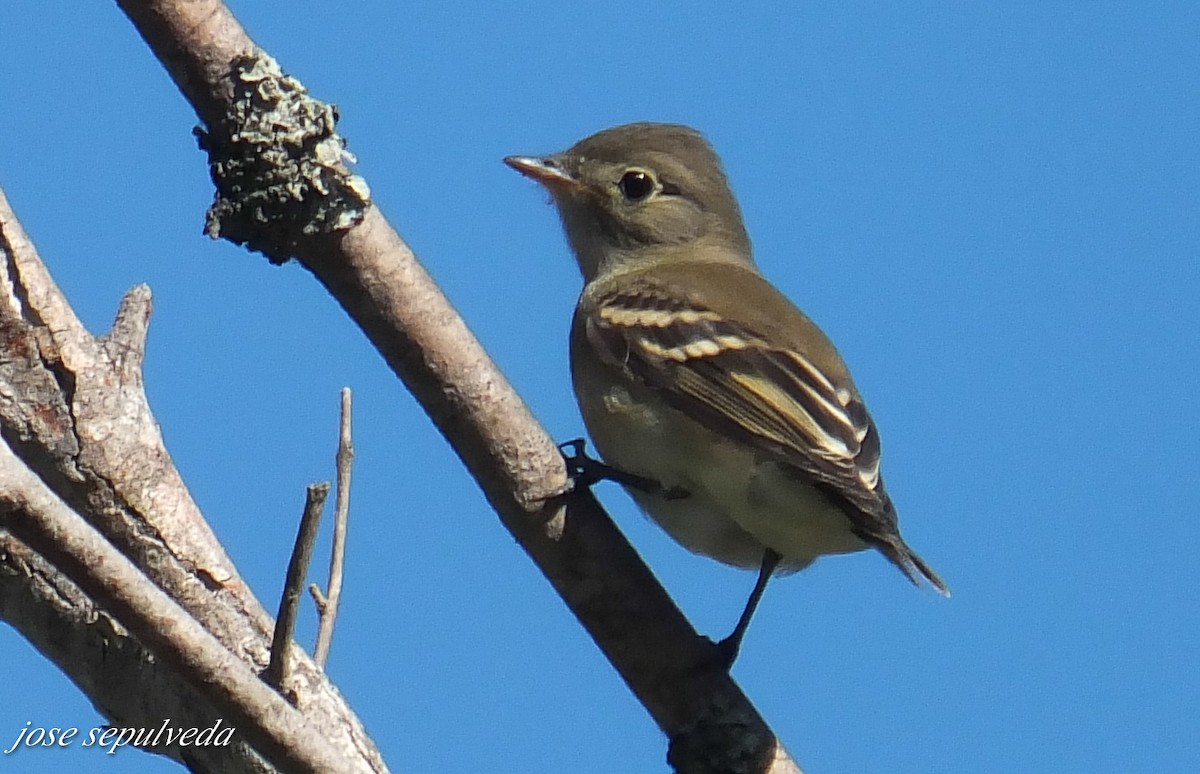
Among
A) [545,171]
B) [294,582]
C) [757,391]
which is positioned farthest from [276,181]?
[545,171]

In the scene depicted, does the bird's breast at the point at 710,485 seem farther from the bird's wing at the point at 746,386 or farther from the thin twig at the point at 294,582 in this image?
the thin twig at the point at 294,582

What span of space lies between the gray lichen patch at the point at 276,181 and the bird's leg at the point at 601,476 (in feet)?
3.00

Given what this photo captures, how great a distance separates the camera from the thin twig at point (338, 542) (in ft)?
13.0

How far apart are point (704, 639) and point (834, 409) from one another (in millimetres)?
1445

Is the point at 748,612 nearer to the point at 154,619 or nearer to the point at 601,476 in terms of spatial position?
the point at 601,476

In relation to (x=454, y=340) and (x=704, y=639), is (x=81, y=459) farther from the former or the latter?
(x=704, y=639)

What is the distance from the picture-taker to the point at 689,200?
7352 millimetres

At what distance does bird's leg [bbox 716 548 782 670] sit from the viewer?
14.5 ft

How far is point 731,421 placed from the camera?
5.06m

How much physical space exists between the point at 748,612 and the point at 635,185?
267cm

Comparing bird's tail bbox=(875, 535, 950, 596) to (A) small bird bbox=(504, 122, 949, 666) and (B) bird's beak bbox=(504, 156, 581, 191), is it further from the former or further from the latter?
(B) bird's beak bbox=(504, 156, 581, 191)

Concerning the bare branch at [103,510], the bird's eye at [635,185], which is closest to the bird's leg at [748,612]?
the bare branch at [103,510]

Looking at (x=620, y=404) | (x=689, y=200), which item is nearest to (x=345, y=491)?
(x=620, y=404)

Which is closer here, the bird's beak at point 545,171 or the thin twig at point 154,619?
the thin twig at point 154,619
